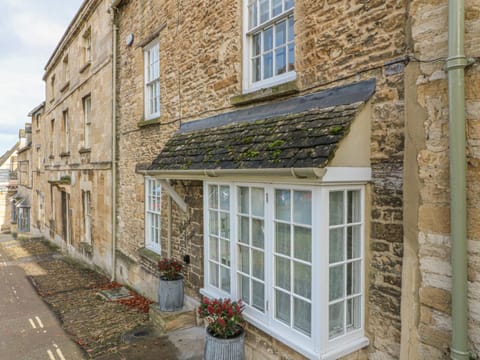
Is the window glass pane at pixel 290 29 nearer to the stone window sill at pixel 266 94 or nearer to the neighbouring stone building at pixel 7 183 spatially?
the stone window sill at pixel 266 94

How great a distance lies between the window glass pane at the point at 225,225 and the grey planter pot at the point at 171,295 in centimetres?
203

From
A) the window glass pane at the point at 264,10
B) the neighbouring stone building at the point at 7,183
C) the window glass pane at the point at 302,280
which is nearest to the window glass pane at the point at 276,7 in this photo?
the window glass pane at the point at 264,10

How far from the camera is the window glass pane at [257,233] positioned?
4516 mm

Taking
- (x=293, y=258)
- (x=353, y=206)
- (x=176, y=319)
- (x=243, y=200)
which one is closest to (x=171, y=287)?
(x=176, y=319)

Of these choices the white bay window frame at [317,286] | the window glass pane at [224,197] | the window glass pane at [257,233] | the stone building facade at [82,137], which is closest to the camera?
the white bay window frame at [317,286]

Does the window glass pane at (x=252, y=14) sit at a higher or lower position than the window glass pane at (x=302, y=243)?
higher

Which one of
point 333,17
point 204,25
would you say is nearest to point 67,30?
point 204,25

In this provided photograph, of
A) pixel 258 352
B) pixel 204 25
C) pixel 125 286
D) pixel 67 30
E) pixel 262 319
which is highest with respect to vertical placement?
pixel 67 30

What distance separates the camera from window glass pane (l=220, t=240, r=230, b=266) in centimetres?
525

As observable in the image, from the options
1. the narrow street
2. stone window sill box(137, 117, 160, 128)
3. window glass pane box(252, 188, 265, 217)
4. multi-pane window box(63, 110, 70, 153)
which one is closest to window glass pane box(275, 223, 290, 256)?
window glass pane box(252, 188, 265, 217)

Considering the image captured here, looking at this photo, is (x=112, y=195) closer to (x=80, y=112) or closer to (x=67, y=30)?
(x=80, y=112)

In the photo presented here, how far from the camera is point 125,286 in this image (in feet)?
33.1

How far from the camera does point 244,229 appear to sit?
→ 15.9 ft

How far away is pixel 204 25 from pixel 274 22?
192cm
